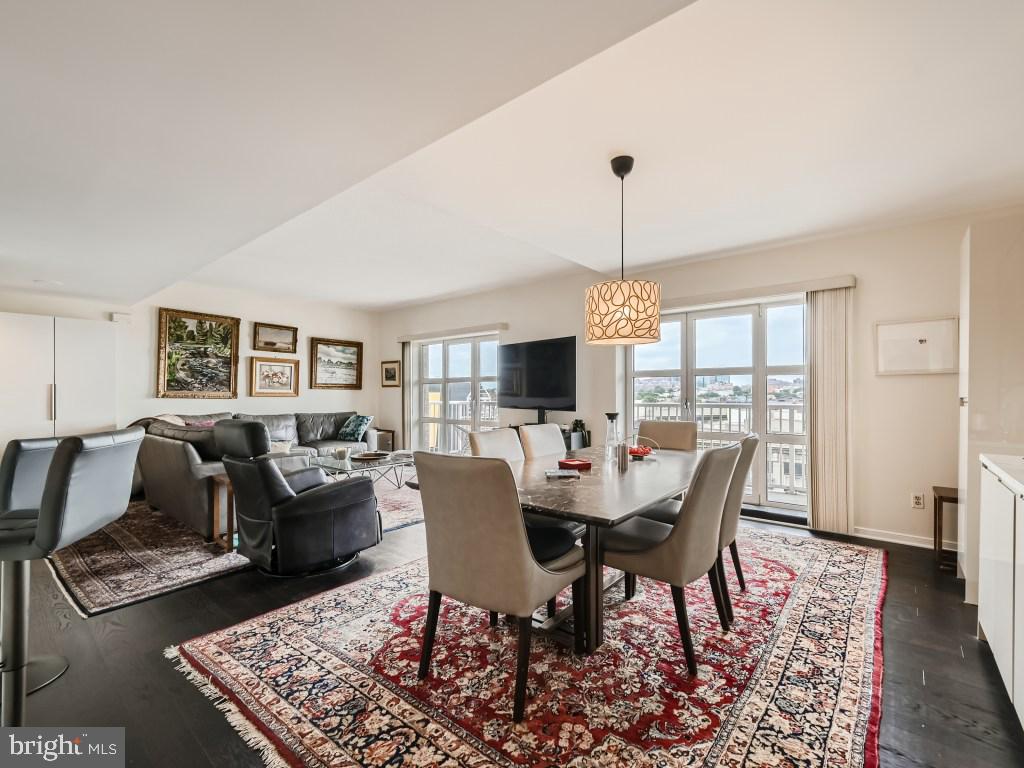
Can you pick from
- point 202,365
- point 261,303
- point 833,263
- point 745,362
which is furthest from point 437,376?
point 833,263

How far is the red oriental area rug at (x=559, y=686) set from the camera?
1423 mm

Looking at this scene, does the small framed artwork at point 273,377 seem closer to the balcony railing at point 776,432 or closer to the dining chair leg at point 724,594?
the balcony railing at point 776,432

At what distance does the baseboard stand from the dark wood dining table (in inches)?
83.7

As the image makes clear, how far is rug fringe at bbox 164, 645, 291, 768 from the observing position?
4.58 feet

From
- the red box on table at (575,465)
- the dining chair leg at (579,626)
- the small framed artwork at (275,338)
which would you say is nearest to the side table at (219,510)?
the red box on table at (575,465)

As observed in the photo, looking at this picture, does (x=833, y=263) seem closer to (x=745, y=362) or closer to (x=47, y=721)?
(x=745, y=362)

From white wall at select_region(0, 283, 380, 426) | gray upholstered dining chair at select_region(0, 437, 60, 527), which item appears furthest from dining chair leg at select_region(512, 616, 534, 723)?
white wall at select_region(0, 283, 380, 426)

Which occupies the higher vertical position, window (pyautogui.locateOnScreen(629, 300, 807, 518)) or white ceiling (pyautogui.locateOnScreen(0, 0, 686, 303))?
white ceiling (pyautogui.locateOnScreen(0, 0, 686, 303))

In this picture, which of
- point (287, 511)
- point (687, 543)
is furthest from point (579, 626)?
point (287, 511)

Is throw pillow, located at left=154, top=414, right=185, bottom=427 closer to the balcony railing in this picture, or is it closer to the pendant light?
the pendant light

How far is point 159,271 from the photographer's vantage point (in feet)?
11.9

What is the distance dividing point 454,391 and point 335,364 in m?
1.96

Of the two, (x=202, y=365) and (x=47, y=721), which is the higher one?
(x=202, y=365)

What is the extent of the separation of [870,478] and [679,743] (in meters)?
3.12
